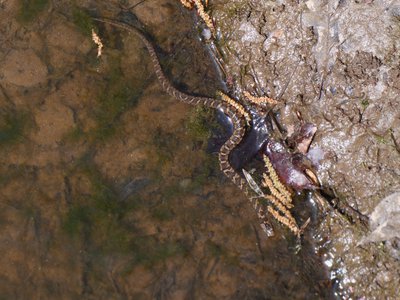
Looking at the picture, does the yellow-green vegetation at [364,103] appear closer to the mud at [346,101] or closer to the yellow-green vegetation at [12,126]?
the mud at [346,101]

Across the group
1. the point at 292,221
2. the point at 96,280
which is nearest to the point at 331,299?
the point at 292,221

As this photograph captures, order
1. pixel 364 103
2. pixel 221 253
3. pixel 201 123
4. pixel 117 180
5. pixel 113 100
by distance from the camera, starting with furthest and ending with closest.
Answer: pixel 113 100
pixel 201 123
pixel 117 180
pixel 221 253
pixel 364 103

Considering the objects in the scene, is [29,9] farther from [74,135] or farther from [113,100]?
[74,135]

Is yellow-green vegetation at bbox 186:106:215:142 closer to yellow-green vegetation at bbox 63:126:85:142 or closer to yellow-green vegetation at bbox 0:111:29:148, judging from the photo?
yellow-green vegetation at bbox 63:126:85:142

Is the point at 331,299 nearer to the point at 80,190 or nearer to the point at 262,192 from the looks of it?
the point at 262,192

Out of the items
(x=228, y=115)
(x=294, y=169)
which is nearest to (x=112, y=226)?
(x=228, y=115)

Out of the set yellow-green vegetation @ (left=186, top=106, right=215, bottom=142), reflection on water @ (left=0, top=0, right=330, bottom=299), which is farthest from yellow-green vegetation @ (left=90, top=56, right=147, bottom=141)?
yellow-green vegetation @ (left=186, top=106, right=215, bottom=142)

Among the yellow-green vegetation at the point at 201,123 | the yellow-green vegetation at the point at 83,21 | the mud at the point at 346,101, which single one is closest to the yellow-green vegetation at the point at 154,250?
the yellow-green vegetation at the point at 201,123
